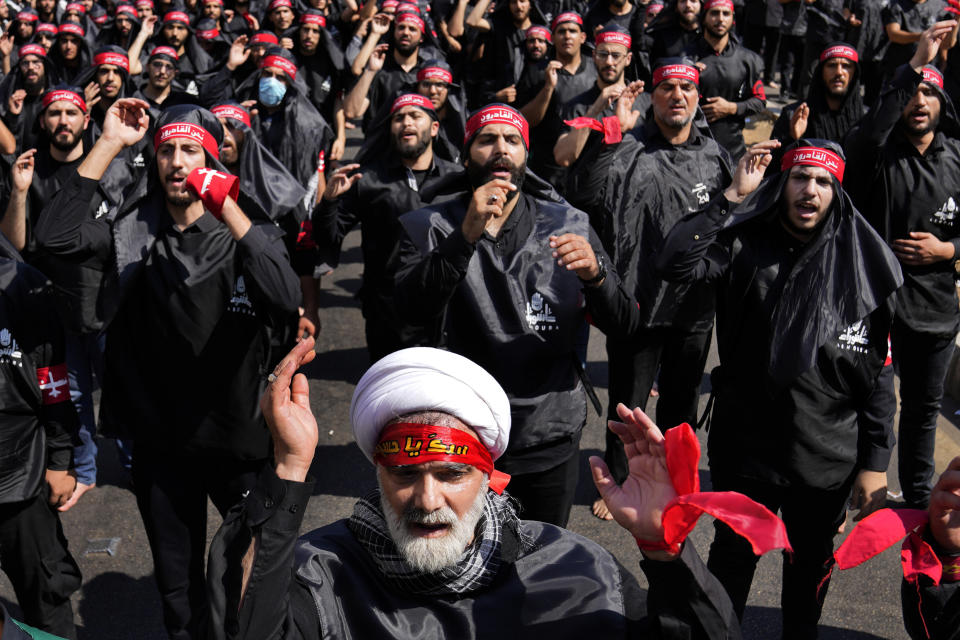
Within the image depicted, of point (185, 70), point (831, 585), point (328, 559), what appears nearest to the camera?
point (328, 559)

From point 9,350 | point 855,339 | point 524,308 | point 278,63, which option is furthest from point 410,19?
point 855,339

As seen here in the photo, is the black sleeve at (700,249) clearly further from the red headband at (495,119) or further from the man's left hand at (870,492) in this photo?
the man's left hand at (870,492)

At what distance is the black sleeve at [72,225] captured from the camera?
179 inches

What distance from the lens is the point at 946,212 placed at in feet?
17.4

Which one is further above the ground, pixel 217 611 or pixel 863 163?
pixel 217 611

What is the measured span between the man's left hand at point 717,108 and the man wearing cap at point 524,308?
4432 mm

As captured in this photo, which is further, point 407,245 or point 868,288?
point 407,245

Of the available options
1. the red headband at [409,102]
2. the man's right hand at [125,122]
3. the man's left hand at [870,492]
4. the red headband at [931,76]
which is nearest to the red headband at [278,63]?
the red headband at [409,102]

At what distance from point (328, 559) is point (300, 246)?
4.36 m

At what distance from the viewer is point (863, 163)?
5570 millimetres

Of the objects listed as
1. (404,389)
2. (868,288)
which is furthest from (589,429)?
(404,389)

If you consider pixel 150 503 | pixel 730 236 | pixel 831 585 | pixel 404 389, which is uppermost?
pixel 404 389

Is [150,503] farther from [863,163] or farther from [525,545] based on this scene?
[863,163]

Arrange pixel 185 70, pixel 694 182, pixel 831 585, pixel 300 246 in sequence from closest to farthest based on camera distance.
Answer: pixel 831 585 → pixel 694 182 → pixel 300 246 → pixel 185 70
